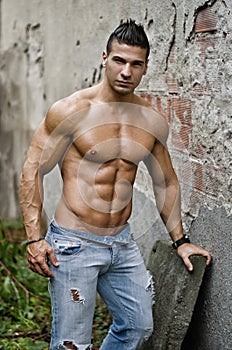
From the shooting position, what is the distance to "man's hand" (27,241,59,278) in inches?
128

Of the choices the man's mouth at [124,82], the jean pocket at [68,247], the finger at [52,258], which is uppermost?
the man's mouth at [124,82]

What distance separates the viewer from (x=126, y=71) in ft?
10.4

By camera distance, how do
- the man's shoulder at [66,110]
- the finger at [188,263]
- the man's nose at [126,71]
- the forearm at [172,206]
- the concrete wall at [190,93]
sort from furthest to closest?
the forearm at [172,206] < the finger at [188,263] < the concrete wall at [190,93] < the man's shoulder at [66,110] < the man's nose at [126,71]

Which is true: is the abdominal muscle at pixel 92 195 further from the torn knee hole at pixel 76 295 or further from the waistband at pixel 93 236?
the torn knee hole at pixel 76 295

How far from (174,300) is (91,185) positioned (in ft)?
2.46

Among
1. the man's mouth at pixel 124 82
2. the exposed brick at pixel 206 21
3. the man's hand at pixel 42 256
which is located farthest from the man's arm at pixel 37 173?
the exposed brick at pixel 206 21

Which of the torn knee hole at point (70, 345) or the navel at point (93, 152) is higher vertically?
the navel at point (93, 152)

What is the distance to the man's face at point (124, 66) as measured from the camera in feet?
10.4

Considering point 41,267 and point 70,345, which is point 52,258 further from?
point 70,345

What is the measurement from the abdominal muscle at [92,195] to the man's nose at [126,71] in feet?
1.44

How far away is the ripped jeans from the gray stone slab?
12cm

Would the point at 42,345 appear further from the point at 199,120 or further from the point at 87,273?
the point at 199,120

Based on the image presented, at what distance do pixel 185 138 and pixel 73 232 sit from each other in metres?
0.93

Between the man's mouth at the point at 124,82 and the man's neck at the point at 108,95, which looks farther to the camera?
the man's neck at the point at 108,95
